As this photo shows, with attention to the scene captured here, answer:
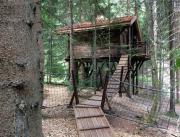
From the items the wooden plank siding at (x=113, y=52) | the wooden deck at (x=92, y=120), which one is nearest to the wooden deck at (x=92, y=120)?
the wooden deck at (x=92, y=120)

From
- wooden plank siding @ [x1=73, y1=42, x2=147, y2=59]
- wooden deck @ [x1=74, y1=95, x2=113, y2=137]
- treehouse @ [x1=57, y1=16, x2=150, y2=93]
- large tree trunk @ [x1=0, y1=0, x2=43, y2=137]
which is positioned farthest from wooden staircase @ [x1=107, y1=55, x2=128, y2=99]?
large tree trunk @ [x1=0, y1=0, x2=43, y2=137]

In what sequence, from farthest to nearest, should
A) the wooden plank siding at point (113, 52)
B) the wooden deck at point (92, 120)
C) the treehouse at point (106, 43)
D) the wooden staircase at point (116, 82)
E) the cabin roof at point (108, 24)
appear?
the wooden plank siding at point (113, 52) < the treehouse at point (106, 43) < the cabin roof at point (108, 24) < the wooden staircase at point (116, 82) < the wooden deck at point (92, 120)

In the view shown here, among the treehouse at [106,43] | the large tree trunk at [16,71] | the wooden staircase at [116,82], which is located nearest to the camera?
the large tree trunk at [16,71]

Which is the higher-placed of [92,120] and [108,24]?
[108,24]

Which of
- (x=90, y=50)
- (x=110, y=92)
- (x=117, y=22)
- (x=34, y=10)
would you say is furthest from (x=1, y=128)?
(x=90, y=50)

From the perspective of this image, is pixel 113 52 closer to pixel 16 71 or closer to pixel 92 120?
pixel 92 120

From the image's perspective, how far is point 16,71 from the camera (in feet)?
3.63

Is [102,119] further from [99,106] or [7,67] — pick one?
[7,67]

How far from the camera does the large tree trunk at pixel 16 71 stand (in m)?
1.08

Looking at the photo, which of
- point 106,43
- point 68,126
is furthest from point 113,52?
point 68,126

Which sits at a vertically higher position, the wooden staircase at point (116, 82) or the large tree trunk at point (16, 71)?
the large tree trunk at point (16, 71)

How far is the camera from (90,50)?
20875mm

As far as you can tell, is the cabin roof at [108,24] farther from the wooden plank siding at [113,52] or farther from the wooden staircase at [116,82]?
the wooden staircase at [116,82]

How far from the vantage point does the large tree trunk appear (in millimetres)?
1076
